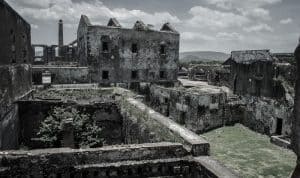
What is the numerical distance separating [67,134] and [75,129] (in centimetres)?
94

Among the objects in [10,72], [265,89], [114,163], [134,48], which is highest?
[134,48]

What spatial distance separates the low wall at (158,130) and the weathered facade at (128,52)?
51.5 feet

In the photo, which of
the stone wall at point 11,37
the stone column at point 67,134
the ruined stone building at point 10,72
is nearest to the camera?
the stone column at point 67,134

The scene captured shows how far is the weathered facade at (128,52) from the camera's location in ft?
83.6

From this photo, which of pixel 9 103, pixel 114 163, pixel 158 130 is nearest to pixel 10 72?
pixel 9 103

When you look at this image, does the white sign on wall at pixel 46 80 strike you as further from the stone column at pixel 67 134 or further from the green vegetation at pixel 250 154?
the stone column at pixel 67 134

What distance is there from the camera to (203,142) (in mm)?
6418

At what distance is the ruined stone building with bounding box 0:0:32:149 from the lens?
988 centimetres

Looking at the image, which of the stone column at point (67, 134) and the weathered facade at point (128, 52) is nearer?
the stone column at point (67, 134)

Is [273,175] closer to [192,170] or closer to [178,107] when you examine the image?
[192,170]

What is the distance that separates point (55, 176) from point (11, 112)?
6.32 m

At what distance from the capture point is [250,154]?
45.4 ft

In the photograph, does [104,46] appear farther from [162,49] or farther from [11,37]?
[11,37]

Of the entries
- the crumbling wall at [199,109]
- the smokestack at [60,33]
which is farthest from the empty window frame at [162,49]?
the smokestack at [60,33]
